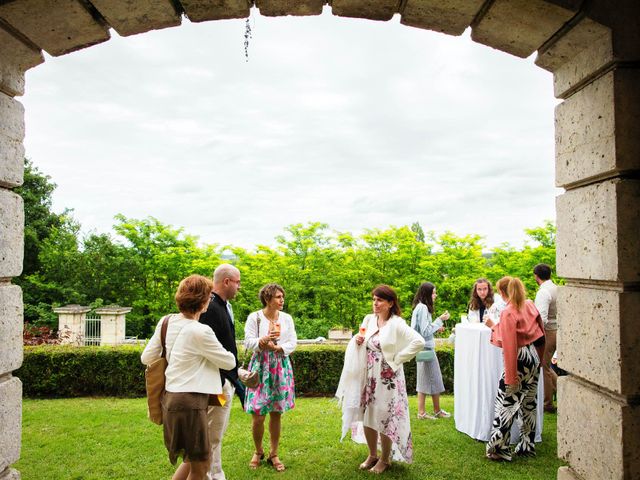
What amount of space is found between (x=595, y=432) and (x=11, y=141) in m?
4.00

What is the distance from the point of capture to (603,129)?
9.16 ft

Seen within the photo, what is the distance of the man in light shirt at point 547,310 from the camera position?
6.92 m

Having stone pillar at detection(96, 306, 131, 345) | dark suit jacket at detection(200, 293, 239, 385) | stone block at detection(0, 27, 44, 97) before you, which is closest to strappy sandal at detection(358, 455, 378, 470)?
dark suit jacket at detection(200, 293, 239, 385)

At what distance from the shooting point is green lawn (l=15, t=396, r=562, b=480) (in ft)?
17.0

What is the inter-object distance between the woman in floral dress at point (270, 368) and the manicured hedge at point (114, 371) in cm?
480

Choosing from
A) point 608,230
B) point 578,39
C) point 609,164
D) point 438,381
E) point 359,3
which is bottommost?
point 438,381

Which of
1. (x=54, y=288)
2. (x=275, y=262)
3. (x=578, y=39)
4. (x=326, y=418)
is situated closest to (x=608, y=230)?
(x=578, y=39)

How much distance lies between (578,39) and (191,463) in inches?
155

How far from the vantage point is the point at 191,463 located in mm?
3701

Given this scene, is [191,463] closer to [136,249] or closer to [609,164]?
[609,164]

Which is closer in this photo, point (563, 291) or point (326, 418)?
point (563, 291)

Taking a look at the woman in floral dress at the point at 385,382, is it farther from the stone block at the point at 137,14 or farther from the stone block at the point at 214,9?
the stone block at the point at 137,14

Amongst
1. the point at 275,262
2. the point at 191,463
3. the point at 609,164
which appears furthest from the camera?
the point at 275,262

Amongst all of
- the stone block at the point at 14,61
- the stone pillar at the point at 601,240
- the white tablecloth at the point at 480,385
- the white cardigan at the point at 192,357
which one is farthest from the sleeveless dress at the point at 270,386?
the stone block at the point at 14,61
